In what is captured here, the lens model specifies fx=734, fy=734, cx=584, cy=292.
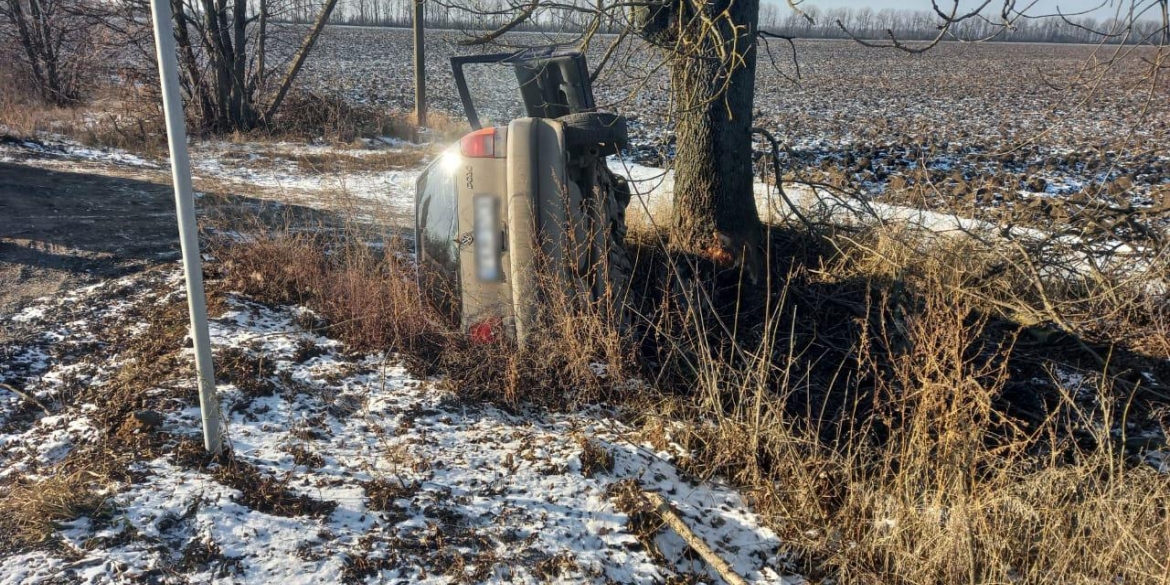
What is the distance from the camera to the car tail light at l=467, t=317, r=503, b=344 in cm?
438

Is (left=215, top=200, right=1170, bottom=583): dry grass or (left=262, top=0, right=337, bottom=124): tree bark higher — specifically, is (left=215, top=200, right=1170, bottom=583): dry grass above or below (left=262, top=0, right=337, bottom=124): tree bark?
below

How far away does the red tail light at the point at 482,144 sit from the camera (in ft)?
14.2

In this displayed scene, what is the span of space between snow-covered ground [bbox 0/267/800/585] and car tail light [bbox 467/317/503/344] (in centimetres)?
45

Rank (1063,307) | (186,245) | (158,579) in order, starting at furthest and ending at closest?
(1063,307) < (186,245) < (158,579)

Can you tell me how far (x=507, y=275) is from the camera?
438cm

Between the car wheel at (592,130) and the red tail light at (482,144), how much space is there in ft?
1.38

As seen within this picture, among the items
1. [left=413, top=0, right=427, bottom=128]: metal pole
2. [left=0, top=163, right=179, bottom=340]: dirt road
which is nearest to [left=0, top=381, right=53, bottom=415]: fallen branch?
[left=0, top=163, right=179, bottom=340]: dirt road

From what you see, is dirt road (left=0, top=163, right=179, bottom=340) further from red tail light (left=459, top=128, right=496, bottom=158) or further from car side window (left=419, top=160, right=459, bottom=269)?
red tail light (left=459, top=128, right=496, bottom=158)

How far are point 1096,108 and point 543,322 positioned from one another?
2268 cm

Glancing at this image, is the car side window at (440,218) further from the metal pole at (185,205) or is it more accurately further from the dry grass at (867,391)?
the metal pole at (185,205)

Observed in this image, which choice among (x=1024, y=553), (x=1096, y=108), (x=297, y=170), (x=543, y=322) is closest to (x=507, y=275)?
(x=543, y=322)

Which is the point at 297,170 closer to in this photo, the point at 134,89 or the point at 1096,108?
the point at 134,89

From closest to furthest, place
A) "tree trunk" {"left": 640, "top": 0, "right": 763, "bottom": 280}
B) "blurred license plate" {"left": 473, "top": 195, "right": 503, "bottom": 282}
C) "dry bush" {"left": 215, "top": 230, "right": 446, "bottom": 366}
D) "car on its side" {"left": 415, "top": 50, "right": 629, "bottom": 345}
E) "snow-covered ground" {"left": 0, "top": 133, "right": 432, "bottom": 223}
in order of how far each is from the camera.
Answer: "car on its side" {"left": 415, "top": 50, "right": 629, "bottom": 345} → "blurred license plate" {"left": 473, "top": 195, "right": 503, "bottom": 282} → "dry bush" {"left": 215, "top": 230, "right": 446, "bottom": 366} → "tree trunk" {"left": 640, "top": 0, "right": 763, "bottom": 280} → "snow-covered ground" {"left": 0, "top": 133, "right": 432, "bottom": 223}

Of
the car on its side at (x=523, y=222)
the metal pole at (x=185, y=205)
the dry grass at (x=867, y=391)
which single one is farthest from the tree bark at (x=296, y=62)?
the metal pole at (x=185, y=205)
